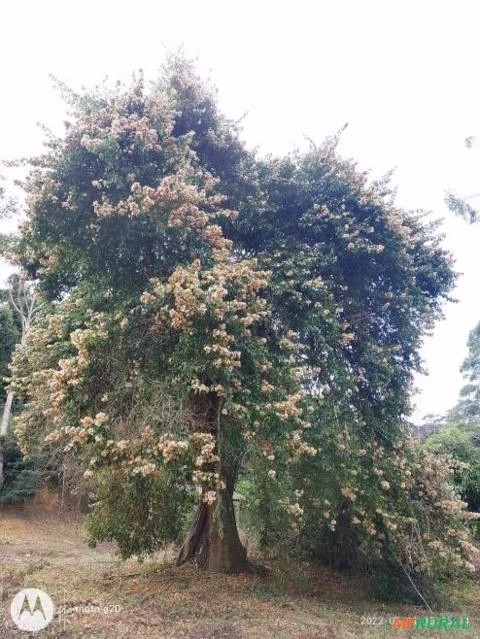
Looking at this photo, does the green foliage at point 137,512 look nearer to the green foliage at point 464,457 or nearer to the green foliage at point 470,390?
the green foliage at point 464,457

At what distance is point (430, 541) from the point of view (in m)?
8.03

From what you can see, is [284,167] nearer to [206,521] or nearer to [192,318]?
[192,318]

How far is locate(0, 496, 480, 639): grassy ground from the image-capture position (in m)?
6.20

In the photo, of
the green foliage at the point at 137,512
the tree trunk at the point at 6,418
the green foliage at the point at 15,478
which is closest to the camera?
the green foliage at the point at 137,512

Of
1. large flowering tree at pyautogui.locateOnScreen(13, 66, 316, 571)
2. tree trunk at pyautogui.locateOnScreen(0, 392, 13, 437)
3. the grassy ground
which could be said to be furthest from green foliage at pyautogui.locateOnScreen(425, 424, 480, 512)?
tree trunk at pyautogui.locateOnScreen(0, 392, 13, 437)

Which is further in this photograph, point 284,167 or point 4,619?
point 284,167

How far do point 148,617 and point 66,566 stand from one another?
16.8 feet

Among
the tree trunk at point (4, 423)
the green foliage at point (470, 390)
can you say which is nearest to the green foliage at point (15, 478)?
the tree trunk at point (4, 423)

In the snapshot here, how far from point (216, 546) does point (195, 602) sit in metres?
2.11

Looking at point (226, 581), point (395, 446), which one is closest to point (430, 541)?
point (395, 446)

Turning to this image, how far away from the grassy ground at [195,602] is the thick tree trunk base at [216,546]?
0.36 meters

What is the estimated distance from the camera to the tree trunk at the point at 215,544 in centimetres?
945

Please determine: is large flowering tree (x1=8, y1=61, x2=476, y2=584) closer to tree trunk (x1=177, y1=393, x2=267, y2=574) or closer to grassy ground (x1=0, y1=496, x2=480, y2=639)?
tree trunk (x1=177, y1=393, x2=267, y2=574)

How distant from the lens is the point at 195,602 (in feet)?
24.7
